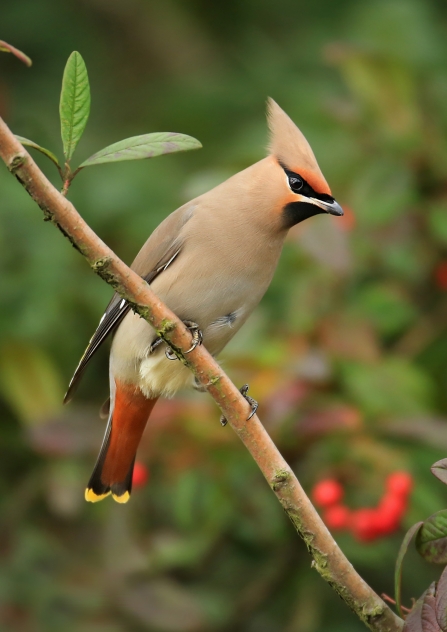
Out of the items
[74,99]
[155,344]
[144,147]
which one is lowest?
[155,344]

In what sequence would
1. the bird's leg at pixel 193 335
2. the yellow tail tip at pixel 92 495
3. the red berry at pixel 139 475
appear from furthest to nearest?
1. the red berry at pixel 139 475
2. the yellow tail tip at pixel 92 495
3. the bird's leg at pixel 193 335

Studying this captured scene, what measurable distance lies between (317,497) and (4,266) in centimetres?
185

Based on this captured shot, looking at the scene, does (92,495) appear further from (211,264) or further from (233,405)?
(233,405)

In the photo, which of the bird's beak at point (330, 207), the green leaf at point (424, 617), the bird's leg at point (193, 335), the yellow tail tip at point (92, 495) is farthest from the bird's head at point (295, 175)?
the green leaf at point (424, 617)

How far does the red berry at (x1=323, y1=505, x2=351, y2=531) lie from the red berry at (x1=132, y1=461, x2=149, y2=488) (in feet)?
2.36

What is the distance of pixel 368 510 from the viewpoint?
11.3ft

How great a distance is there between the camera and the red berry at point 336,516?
3426 millimetres

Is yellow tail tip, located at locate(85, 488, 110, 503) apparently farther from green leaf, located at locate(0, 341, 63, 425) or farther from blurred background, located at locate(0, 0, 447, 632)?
green leaf, located at locate(0, 341, 63, 425)

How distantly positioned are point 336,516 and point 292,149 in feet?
4.29

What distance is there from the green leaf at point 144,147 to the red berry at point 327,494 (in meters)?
1.77

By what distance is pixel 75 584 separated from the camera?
383 centimetres

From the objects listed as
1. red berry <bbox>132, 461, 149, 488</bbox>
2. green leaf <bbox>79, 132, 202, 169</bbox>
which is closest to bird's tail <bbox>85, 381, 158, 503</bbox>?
red berry <bbox>132, 461, 149, 488</bbox>

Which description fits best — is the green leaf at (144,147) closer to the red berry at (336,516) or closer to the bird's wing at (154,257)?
the bird's wing at (154,257)

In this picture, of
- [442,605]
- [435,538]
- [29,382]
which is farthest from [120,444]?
[442,605]
